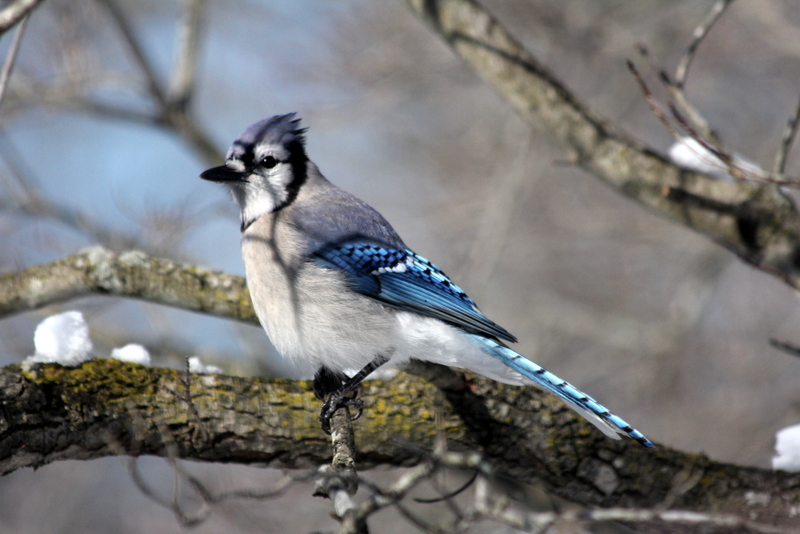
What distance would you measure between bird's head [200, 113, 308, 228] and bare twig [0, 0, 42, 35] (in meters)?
1.22

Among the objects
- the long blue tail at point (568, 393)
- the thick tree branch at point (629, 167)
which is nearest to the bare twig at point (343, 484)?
the long blue tail at point (568, 393)

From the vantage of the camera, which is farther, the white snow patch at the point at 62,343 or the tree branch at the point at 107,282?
the tree branch at the point at 107,282

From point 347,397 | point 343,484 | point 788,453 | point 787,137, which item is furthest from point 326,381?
point 787,137

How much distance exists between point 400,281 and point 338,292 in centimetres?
29

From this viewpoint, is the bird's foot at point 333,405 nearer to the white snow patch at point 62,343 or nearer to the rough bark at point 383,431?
the rough bark at point 383,431

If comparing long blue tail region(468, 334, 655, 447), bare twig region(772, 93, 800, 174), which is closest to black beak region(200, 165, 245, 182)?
long blue tail region(468, 334, 655, 447)

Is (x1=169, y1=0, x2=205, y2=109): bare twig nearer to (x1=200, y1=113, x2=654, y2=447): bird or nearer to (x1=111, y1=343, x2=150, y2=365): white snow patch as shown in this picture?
(x1=200, y1=113, x2=654, y2=447): bird

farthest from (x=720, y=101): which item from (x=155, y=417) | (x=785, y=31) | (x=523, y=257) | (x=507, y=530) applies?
(x=155, y=417)

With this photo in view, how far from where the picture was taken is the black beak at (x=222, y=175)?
128 inches

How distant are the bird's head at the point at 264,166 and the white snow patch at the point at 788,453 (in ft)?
8.13

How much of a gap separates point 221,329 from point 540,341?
2653mm

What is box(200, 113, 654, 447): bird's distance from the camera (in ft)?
9.74

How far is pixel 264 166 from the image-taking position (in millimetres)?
3453

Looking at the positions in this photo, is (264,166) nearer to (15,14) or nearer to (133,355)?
(133,355)
